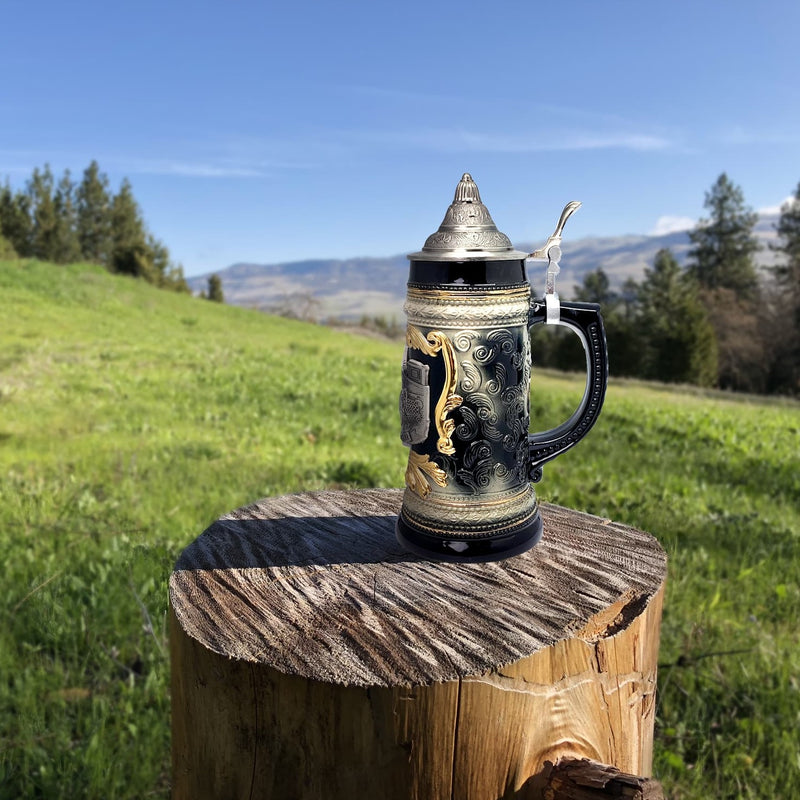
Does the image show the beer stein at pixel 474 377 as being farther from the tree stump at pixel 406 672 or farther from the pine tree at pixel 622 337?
the pine tree at pixel 622 337

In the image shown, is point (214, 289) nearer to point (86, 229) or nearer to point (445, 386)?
point (86, 229)

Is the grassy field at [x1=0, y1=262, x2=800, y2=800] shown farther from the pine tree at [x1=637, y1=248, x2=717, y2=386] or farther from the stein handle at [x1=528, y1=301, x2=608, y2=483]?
the pine tree at [x1=637, y1=248, x2=717, y2=386]

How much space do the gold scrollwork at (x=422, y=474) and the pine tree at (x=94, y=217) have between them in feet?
183

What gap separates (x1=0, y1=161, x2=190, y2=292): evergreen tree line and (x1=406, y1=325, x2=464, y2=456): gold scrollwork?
147 ft

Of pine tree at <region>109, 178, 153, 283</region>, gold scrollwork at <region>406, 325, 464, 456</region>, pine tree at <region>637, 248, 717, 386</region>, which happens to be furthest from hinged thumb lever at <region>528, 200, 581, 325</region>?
pine tree at <region>109, 178, 153, 283</region>

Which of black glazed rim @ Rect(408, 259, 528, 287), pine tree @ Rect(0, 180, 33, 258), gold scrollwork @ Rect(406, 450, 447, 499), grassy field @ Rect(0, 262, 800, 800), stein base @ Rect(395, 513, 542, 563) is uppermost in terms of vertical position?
pine tree @ Rect(0, 180, 33, 258)

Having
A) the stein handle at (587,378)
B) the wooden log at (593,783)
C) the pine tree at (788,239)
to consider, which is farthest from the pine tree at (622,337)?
the wooden log at (593,783)

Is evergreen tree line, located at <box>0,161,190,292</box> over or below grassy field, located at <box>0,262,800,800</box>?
over

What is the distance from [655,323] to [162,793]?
162 ft

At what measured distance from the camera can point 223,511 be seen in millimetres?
5328

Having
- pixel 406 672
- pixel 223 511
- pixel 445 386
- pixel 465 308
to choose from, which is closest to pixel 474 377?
pixel 445 386

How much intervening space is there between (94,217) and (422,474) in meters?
57.8

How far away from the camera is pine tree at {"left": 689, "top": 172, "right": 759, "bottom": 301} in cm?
5562

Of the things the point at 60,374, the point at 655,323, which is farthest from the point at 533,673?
the point at 655,323
